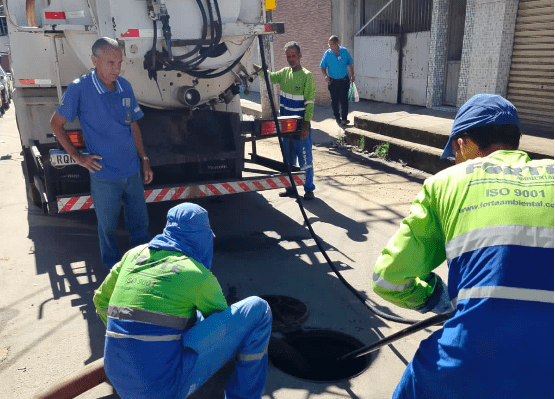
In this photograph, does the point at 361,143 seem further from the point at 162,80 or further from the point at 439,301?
the point at 439,301

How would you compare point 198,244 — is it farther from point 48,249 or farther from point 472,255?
point 48,249

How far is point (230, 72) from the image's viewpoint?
225 inches

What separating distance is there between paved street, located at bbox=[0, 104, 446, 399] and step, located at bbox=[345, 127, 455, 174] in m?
0.27

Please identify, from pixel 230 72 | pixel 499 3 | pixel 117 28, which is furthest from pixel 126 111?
pixel 499 3

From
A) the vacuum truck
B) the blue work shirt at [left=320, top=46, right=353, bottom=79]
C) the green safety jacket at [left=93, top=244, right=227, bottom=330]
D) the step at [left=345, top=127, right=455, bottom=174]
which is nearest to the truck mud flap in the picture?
the vacuum truck

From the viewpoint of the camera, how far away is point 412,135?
8719mm

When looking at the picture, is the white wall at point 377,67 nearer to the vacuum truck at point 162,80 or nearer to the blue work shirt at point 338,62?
the blue work shirt at point 338,62

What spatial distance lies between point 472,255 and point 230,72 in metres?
4.49

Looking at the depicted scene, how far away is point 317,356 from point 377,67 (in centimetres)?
1028

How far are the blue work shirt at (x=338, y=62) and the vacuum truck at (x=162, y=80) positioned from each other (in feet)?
16.4

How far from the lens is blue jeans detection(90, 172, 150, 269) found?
170 inches

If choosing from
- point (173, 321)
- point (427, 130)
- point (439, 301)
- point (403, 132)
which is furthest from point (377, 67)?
point (439, 301)

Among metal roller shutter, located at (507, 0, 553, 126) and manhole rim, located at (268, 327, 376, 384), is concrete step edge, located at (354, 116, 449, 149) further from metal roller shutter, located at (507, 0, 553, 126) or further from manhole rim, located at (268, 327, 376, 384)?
manhole rim, located at (268, 327, 376, 384)

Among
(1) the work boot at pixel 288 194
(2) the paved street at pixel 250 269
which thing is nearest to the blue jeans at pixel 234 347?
(2) the paved street at pixel 250 269
